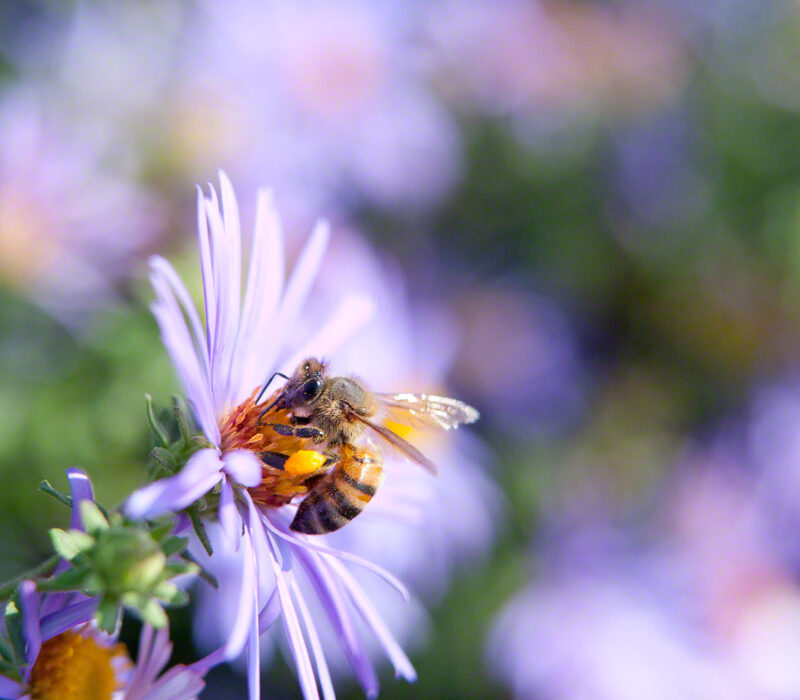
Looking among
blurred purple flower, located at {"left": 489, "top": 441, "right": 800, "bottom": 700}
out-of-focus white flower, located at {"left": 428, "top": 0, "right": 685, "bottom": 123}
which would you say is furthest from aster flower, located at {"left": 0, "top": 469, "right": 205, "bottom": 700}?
out-of-focus white flower, located at {"left": 428, "top": 0, "right": 685, "bottom": 123}

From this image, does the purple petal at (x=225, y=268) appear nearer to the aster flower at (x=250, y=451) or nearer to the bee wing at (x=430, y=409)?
the aster flower at (x=250, y=451)

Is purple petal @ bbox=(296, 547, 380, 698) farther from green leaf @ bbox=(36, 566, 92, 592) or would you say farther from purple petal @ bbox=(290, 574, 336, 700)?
green leaf @ bbox=(36, 566, 92, 592)

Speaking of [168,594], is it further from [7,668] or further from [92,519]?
[7,668]

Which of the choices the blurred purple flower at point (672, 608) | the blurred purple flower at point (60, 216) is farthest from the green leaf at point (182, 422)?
the blurred purple flower at point (672, 608)

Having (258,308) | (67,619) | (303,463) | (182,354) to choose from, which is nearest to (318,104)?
(258,308)

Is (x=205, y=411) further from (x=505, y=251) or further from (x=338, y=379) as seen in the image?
(x=505, y=251)
